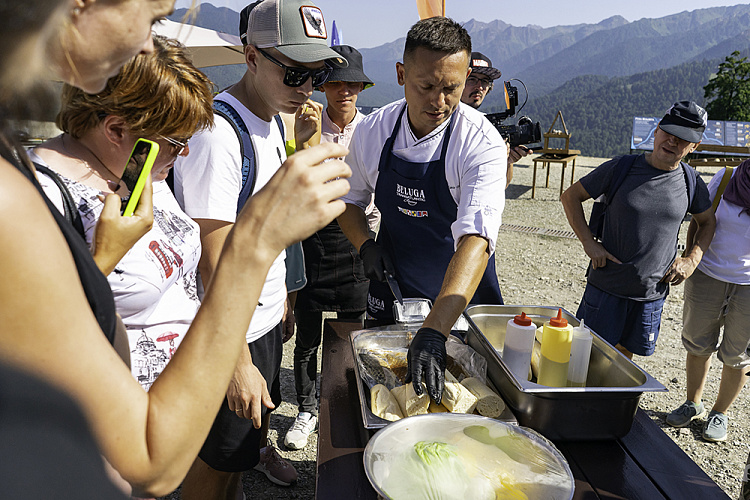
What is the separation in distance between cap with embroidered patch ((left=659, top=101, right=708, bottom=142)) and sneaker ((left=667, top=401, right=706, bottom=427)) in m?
1.69

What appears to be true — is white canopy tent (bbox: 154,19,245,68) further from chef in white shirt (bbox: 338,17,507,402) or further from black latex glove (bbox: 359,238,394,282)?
black latex glove (bbox: 359,238,394,282)

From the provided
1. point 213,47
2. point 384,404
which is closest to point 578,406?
point 384,404

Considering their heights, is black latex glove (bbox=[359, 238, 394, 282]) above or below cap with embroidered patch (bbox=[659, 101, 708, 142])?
below

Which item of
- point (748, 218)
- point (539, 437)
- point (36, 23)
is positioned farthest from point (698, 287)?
point (36, 23)

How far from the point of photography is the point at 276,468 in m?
2.57

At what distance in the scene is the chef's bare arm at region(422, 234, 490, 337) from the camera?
5.25 feet

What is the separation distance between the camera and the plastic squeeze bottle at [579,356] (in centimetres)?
147

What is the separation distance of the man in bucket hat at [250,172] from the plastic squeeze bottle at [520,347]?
80 centimetres

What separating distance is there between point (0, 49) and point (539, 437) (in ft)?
3.98

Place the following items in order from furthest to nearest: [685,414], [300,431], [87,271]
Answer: [685,414] → [300,431] → [87,271]

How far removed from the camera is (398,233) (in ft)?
7.49

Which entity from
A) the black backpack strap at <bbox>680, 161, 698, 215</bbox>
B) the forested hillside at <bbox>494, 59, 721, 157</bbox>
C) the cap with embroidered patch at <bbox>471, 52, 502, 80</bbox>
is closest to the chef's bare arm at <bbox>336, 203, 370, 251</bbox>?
the cap with embroidered patch at <bbox>471, 52, 502, 80</bbox>

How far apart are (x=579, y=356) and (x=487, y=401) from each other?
13.4 inches

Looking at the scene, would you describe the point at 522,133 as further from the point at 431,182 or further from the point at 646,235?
the point at 431,182
